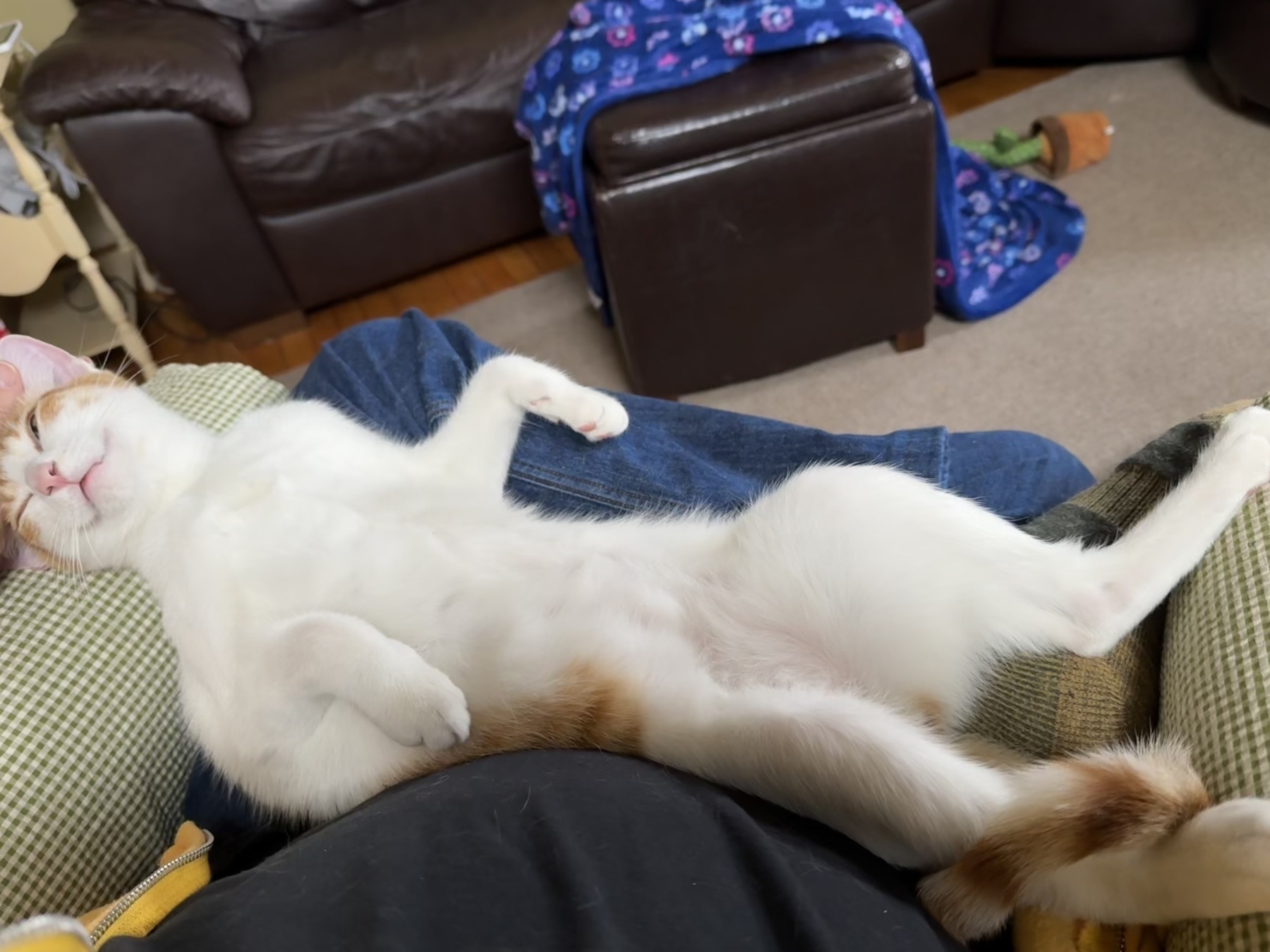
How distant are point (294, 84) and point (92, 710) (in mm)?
2262

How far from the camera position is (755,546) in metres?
0.96

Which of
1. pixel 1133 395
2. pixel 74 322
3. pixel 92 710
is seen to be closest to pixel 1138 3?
pixel 1133 395

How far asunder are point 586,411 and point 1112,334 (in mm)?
1608

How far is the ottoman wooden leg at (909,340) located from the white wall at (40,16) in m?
3.27

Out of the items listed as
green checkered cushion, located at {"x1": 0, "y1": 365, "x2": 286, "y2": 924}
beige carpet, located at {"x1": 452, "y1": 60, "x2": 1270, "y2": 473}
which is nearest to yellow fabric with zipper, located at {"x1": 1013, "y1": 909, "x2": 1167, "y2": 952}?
green checkered cushion, located at {"x1": 0, "y1": 365, "x2": 286, "y2": 924}

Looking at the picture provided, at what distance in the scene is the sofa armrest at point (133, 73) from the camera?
2197mm

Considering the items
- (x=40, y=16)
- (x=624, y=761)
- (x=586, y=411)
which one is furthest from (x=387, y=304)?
(x=624, y=761)

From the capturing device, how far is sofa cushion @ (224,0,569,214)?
97.3 inches

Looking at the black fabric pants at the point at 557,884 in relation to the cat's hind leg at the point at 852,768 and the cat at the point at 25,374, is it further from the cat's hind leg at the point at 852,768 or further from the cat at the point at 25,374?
the cat at the point at 25,374

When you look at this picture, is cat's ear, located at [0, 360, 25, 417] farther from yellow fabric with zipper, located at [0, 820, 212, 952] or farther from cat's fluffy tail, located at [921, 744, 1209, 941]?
cat's fluffy tail, located at [921, 744, 1209, 941]

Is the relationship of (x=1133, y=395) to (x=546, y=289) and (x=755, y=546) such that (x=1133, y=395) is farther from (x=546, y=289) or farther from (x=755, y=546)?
(x=546, y=289)

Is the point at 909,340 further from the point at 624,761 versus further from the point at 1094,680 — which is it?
the point at 624,761

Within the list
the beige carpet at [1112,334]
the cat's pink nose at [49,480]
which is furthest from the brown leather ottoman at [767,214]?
the cat's pink nose at [49,480]

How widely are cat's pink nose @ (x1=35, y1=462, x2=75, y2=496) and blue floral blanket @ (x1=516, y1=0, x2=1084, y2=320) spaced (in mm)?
1214
